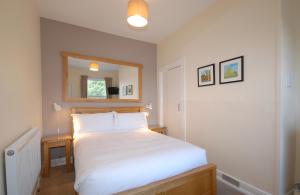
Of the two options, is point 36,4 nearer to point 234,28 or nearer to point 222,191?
point 234,28

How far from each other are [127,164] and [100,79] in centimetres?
229

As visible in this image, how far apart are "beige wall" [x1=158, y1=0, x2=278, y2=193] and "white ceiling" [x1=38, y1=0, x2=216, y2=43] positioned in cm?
32

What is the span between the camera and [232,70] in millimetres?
2010


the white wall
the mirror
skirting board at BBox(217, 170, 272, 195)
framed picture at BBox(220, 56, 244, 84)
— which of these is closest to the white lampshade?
the mirror

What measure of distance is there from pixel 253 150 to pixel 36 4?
145 inches

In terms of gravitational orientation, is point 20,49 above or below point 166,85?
above

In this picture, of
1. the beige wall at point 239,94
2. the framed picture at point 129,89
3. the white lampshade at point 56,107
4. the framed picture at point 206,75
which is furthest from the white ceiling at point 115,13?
the white lampshade at point 56,107

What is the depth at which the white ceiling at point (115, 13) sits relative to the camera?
226 centimetres

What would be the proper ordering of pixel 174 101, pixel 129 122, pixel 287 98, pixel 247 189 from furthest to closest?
pixel 174 101 → pixel 129 122 → pixel 247 189 → pixel 287 98

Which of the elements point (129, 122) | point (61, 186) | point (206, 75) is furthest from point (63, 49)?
point (206, 75)

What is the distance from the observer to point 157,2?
2.23 metres

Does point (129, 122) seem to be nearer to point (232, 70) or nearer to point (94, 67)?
point (94, 67)

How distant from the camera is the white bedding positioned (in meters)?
1.15

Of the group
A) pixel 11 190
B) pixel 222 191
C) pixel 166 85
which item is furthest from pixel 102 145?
pixel 166 85
